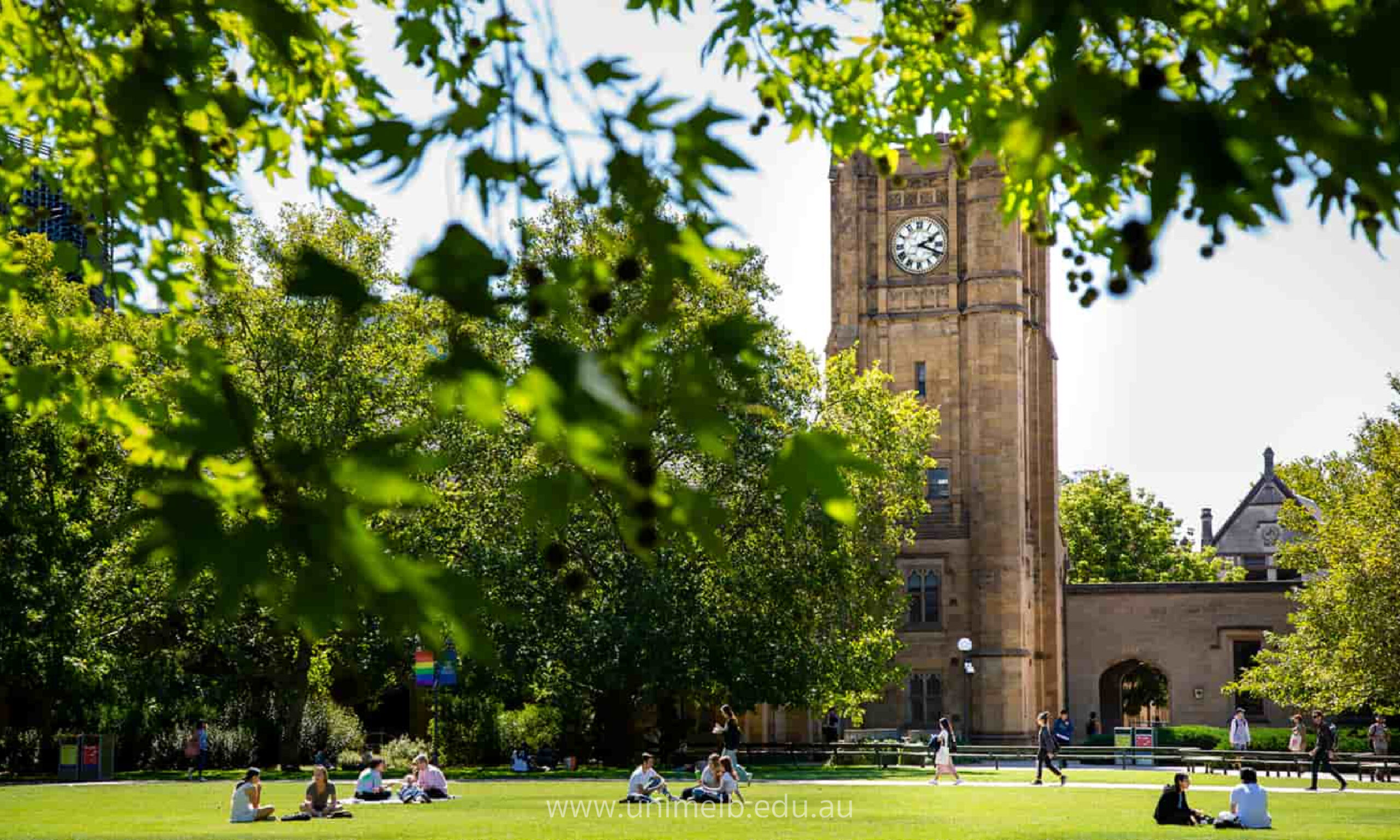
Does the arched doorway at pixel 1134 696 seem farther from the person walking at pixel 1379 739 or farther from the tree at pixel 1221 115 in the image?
the tree at pixel 1221 115

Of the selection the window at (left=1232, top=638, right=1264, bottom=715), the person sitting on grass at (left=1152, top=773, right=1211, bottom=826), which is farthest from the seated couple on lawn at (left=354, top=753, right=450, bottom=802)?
the window at (left=1232, top=638, right=1264, bottom=715)

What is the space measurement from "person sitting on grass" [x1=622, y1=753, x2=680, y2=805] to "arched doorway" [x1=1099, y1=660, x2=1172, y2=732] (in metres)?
38.8

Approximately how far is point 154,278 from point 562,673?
27.6 meters

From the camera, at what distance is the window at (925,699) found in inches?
2254

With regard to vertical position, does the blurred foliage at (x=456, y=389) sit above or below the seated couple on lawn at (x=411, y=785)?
above

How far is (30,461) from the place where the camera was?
33.7 meters

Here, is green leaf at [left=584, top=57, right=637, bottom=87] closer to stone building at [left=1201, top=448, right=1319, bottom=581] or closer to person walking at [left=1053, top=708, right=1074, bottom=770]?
person walking at [left=1053, top=708, right=1074, bottom=770]

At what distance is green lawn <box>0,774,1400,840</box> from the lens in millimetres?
17922

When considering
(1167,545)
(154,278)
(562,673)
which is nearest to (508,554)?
(562,673)

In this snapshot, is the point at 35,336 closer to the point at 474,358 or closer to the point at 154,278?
the point at 154,278

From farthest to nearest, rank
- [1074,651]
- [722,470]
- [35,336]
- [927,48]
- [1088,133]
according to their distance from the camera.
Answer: [1074,651], [722,470], [35,336], [927,48], [1088,133]

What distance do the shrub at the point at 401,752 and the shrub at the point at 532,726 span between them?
1974 mm

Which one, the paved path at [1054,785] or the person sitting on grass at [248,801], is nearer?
the person sitting on grass at [248,801]

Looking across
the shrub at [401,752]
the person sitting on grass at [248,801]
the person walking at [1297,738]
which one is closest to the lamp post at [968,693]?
the person walking at [1297,738]
